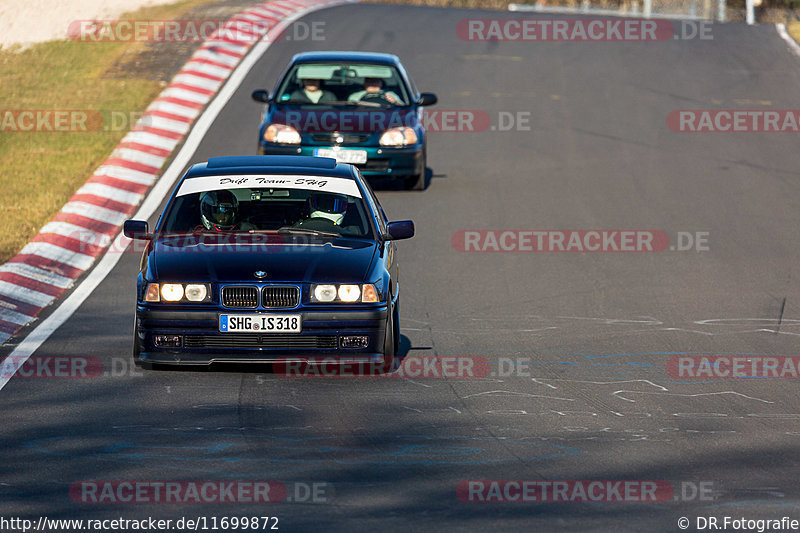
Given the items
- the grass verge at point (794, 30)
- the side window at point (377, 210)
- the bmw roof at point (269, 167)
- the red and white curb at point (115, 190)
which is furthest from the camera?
the grass verge at point (794, 30)

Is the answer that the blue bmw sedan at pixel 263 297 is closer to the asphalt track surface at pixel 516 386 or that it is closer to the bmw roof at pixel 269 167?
the asphalt track surface at pixel 516 386

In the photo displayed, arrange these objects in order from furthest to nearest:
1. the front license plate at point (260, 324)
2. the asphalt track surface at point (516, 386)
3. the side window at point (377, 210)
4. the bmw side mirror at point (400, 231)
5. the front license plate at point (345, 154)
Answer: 1. the front license plate at point (345, 154)
2. the side window at point (377, 210)
3. the bmw side mirror at point (400, 231)
4. the front license plate at point (260, 324)
5. the asphalt track surface at point (516, 386)

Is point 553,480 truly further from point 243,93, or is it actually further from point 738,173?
point 243,93

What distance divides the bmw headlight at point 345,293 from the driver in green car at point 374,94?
8925 millimetres

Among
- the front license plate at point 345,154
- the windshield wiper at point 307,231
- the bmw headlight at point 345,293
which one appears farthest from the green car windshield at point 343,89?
the bmw headlight at point 345,293

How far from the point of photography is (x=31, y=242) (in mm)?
15117

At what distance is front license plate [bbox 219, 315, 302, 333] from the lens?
31.1 ft

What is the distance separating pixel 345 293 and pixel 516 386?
1.39 meters

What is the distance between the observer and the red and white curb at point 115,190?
13.2 metres

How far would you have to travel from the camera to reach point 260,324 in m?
9.48

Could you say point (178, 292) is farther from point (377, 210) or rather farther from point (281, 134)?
point (281, 134)

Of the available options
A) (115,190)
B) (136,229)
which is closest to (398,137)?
(115,190)

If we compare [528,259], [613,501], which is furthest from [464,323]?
[613,501]

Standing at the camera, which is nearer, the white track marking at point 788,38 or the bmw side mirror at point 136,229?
the bmw side mirror at point 136,229
